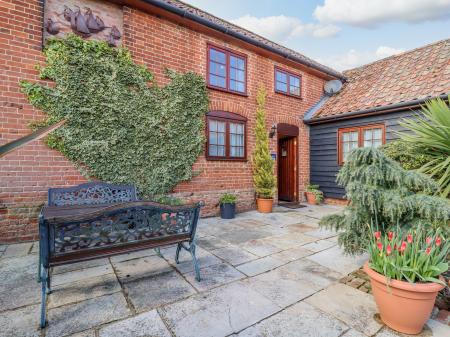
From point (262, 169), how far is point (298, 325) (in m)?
4.90

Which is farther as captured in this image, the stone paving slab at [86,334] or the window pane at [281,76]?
the window pane at [281,76]

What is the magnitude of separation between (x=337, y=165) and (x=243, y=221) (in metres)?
4.20

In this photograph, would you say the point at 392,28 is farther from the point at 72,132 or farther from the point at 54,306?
the point at 54,306

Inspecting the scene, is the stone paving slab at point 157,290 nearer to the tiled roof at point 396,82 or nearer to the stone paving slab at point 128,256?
the stone paving slab at point 128,256

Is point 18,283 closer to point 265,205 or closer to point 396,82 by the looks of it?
point 265,205

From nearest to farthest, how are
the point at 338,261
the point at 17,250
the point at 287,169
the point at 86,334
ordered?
the point at 86,334
the point at 338,261
the point at 17,250
the point at 287,169

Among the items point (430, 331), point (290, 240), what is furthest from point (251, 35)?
point (430, 331)

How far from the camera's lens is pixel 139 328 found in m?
1.94

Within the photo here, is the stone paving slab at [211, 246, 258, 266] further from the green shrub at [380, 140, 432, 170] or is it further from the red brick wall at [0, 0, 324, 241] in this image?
the green shrub at [380, 140, 432, 170]

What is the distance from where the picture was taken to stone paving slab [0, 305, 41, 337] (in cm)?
188

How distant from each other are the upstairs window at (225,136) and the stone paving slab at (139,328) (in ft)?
14.6

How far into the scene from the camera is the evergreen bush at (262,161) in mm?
6691

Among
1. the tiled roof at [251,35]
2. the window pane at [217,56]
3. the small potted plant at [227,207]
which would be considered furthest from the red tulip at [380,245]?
the tiled roof at [251,35]

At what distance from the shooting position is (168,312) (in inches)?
84.3
